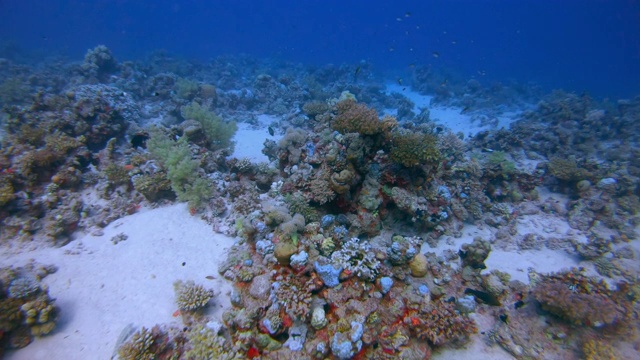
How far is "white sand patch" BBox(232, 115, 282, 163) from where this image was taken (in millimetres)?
13266

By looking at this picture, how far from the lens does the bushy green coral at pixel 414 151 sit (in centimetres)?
726

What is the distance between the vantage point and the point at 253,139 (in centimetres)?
1537

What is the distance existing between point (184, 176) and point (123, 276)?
10.7 feet

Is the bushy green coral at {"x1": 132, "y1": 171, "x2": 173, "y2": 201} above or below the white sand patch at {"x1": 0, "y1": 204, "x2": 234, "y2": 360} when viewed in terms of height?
above

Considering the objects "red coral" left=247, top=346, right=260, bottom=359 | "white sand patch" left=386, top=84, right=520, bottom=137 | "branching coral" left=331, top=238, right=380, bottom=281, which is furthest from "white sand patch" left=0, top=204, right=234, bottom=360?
"white sand patch" left=386, top=84, right=520, bottom=137

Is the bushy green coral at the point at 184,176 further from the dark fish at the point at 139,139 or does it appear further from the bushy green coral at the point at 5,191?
the bushy green coral at the point at 5,191

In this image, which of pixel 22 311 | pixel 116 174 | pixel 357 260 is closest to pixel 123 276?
pixel 22 311

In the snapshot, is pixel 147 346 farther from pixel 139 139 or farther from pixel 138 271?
pixel 139 139

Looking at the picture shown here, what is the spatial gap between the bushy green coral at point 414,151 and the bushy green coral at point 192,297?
5824 mm

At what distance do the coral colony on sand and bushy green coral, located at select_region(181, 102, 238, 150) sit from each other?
0.06 metres

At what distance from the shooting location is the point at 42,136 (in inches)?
397

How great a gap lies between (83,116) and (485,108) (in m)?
28.3

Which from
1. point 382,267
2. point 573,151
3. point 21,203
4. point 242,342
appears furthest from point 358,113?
point 573,151

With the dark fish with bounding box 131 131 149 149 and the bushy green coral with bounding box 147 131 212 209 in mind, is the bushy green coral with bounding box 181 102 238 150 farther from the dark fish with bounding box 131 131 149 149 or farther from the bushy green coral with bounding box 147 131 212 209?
the bushy green coral with bounding box 147 131 212 209
